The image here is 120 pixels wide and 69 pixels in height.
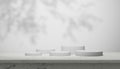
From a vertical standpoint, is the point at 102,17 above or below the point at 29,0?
below

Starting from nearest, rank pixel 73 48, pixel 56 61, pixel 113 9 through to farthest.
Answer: pixel 56 61
pixel 73 48
pixel 113 9

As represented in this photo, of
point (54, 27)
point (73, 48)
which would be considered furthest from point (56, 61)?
point (54, 27)

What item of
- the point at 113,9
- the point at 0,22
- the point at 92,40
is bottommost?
the point at 92,40

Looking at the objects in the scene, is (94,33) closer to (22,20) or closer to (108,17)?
(108,17)

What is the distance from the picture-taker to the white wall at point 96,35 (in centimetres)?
225

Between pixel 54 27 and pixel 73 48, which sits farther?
pixel 54 27

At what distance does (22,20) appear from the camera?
229 cm

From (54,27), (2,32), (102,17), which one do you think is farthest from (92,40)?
(2,32)

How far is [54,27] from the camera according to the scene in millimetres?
2277

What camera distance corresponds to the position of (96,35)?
7.43 ft

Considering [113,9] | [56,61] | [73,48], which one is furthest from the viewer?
[113,9]

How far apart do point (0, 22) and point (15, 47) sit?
0.32 metres

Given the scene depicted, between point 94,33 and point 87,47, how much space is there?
0.55ft

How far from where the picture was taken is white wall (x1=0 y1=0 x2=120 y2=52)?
88.6 inches
